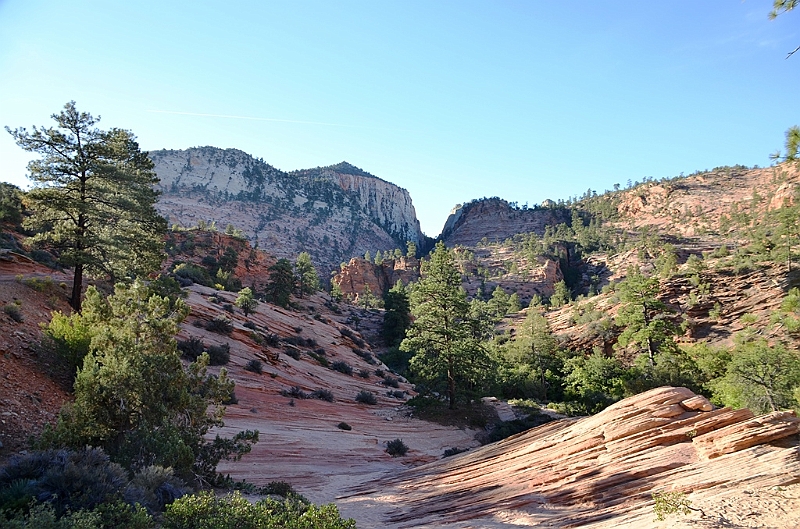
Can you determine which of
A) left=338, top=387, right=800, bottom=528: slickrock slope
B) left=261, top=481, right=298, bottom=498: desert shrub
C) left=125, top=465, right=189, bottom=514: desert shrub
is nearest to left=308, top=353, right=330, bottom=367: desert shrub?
left=338, top=387, right=800, bottom=528: slickrock slope

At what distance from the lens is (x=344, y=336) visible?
133ft

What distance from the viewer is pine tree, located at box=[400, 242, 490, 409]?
2167cm

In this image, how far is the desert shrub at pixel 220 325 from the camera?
24.5 meters

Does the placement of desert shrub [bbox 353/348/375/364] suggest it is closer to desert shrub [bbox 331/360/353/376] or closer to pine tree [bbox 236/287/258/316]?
desert shrub [bbox 331/360/353/376]

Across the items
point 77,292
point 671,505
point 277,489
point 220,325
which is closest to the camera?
point 671,505

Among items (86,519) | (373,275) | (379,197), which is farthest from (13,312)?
(379,197)

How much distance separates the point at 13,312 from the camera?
43.4ft

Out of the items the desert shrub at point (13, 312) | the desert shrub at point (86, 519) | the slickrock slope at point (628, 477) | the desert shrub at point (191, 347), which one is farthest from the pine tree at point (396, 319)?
the desert shrub at point (86, 519)

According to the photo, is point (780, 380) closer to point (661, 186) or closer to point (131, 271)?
point (131, 271)

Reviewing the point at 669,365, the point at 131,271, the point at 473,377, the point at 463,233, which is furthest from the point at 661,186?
the point at 131,271

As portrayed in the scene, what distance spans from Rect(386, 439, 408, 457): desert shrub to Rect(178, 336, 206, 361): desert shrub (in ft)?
32.8

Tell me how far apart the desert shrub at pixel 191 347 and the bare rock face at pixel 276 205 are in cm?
8984

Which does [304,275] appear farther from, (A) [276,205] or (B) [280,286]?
(A) [276,205]

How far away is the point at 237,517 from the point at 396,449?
40.0 feet
